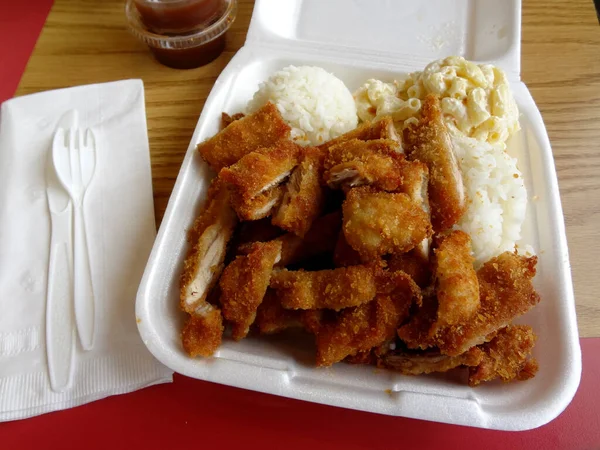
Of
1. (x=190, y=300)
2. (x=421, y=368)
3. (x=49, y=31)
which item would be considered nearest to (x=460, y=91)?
(x=421, y=368)

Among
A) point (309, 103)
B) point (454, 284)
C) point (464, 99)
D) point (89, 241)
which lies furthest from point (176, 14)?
point (454, 284)

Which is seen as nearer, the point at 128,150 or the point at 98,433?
the point at 98,433

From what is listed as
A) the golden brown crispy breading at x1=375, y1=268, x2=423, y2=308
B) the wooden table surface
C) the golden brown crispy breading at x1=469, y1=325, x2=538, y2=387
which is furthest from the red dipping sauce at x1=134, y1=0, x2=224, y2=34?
the golden brown crispy breading at x1=469, y1=325, x2=538, y2=387

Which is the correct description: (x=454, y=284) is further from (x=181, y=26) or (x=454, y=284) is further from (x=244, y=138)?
(x=181, y=26)

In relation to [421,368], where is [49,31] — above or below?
above

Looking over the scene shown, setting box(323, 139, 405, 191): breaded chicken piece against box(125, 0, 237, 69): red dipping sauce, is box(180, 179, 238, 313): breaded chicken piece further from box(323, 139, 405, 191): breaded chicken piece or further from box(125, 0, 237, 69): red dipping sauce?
box(125, 0, 237, 69): red dipping sauce

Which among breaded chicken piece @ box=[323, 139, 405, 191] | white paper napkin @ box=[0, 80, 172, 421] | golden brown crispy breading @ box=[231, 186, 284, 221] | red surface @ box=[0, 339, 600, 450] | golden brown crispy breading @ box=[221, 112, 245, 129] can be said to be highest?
breaded chicken piece @ box=[323, 139, 405, 191]

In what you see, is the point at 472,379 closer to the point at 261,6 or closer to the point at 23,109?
the point at 261,6
